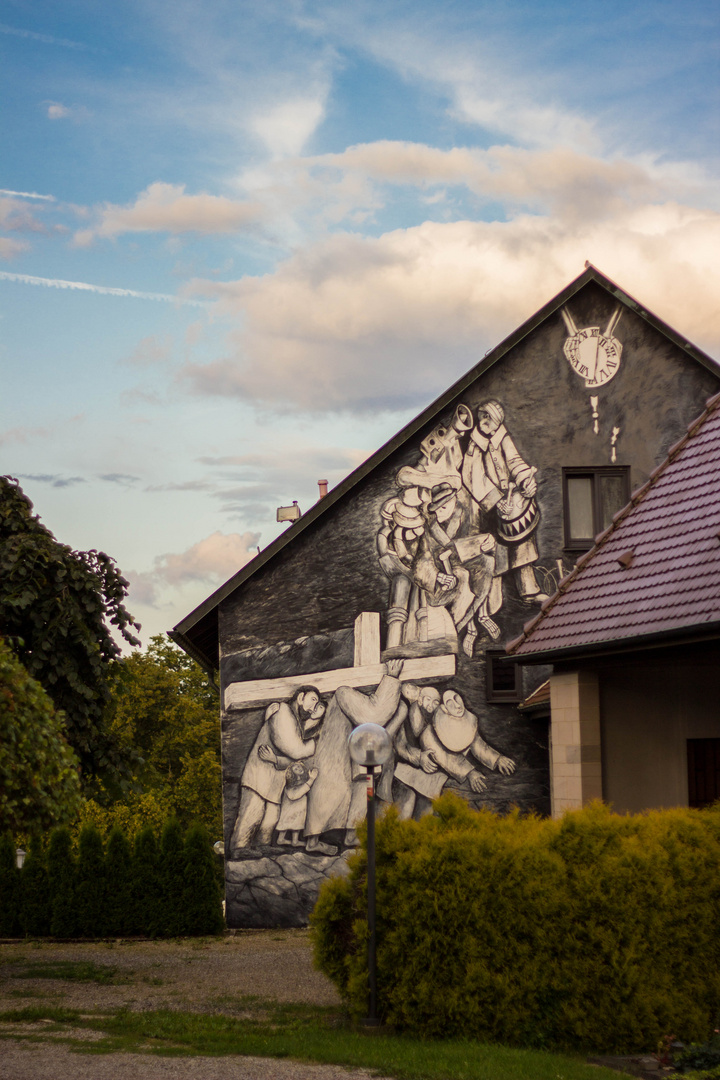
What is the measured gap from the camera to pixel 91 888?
57.9ft

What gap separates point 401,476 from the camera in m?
17.8

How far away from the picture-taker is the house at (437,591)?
16.9 m

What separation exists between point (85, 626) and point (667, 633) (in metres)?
7.69

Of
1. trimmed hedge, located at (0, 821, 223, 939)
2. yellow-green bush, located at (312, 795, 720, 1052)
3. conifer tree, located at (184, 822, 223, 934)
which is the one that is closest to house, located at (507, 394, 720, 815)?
yellow-green bush, located at (312, 795, 720, 1052)

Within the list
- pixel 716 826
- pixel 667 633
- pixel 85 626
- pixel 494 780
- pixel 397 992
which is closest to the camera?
pixel 397 992

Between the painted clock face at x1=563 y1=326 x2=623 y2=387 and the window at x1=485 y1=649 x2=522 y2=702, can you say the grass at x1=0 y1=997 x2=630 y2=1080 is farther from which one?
the painted clock face at x1=563 y1=326 x2=623 y2=387

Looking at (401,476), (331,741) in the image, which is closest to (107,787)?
(331,741)

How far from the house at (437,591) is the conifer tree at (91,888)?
2.21 meters

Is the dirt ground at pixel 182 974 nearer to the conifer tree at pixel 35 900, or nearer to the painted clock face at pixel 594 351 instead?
the conifer tree at pixel 35 900

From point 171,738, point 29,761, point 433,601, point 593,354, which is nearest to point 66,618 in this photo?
point 29,761

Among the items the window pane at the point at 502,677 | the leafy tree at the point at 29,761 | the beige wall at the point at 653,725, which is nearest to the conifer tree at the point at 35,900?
the leafy tree at the point at 29,761

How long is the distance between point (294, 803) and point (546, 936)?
8835 millimetres

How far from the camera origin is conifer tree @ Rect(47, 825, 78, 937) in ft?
57.8

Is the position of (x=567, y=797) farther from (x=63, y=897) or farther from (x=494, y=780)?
(x=63, y=897)
